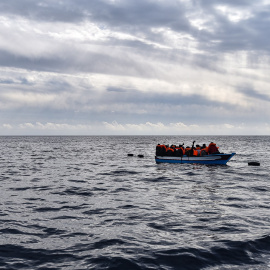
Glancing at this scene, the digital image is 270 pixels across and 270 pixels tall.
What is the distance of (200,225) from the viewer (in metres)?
11.0

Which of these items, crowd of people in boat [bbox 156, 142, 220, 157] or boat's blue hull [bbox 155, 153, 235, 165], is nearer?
boat's blue hull [bbox 155, 153, 235, 165]

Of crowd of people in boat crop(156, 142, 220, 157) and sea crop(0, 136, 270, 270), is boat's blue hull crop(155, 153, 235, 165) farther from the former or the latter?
sea crop(0, 136, 270, 270)

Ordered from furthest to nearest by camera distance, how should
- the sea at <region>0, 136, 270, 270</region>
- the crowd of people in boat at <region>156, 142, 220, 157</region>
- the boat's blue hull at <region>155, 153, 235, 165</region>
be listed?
the crowd of people in boat at <region>156, 142, 220, 157</region>, the boat's blue hull at <region>155, 153, 235, 165</region>, the sea at <region>0, 136, 270, 270</region>

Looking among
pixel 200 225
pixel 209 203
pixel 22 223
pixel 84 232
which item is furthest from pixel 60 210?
pixel 209 203

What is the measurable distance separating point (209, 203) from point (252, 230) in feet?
14.3

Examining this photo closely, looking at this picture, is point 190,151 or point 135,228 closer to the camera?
point 135,228

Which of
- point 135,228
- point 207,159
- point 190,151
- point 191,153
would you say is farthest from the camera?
point 190,151

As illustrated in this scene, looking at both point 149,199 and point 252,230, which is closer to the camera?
point 252,230

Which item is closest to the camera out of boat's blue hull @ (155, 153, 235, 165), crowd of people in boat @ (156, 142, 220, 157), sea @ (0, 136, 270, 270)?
sea @ (0, 136, 270, 270)

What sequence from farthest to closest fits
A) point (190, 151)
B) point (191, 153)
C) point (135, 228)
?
point (190, 151) → point (191, 153) → point (135, 228)

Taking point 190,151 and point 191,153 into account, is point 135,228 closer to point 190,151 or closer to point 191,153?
point 191,153

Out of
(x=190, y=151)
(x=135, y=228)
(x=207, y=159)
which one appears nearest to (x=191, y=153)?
(x=190, y=151)

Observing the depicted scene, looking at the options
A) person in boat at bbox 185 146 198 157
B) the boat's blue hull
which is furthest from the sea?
person in boat at bbox 185 146 198 157

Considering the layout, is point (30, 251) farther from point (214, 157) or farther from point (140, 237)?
point (214, 157)
